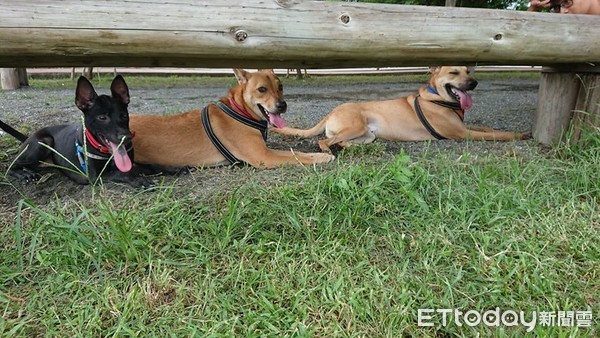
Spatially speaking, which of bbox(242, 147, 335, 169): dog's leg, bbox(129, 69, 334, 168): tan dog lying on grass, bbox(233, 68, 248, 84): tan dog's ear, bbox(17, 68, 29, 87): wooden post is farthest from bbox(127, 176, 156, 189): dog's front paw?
bbox(17, 68, 29, 87): wooden post

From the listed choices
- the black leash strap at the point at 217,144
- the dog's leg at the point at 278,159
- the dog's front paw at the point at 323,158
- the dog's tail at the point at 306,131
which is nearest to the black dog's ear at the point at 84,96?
the black leash strap at the point at 217,144

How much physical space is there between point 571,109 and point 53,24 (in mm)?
4174

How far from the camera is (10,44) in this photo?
212cm

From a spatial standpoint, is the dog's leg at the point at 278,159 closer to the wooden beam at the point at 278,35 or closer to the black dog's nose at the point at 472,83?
the wooden beam at the point at 278,35

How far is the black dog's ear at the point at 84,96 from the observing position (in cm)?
255

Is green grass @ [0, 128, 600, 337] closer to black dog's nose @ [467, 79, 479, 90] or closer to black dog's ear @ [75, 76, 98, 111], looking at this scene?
black dog's ear @ [75, 76, 98, 111]

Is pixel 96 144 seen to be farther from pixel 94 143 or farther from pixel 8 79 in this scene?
pixel 8 79

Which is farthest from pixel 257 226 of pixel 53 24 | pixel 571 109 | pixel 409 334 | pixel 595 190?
pixel 571 109

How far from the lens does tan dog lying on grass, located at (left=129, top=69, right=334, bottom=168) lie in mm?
3293

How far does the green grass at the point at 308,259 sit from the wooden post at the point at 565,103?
119 centimetres

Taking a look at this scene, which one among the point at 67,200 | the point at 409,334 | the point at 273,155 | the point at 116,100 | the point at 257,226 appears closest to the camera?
the point at 409,334

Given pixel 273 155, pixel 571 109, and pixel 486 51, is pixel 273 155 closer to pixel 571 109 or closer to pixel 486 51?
pixel 486 51

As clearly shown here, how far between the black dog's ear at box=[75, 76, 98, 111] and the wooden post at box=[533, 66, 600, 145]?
3.68 meters

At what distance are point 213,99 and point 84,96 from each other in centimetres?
535
